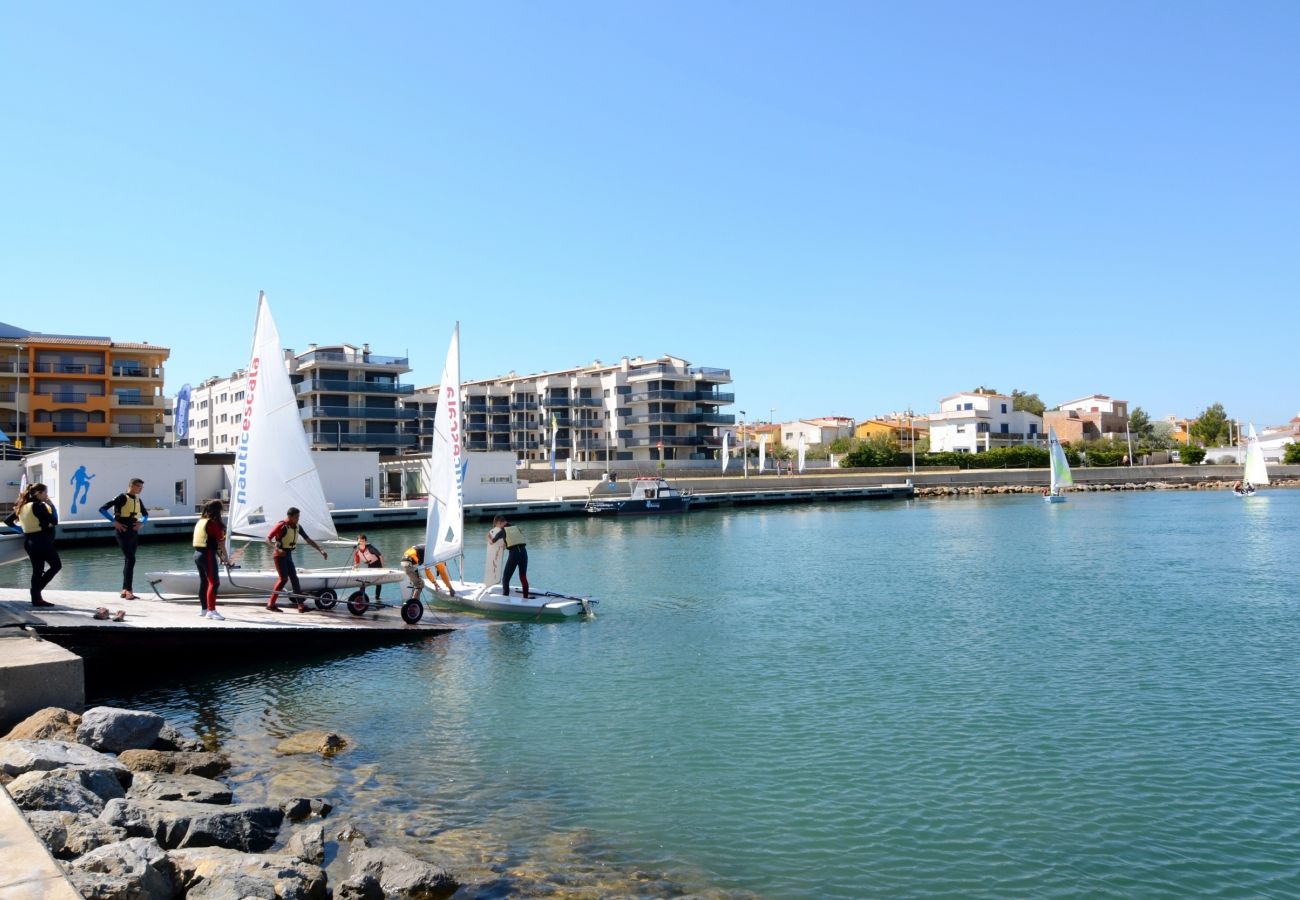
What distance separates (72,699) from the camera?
1240cm

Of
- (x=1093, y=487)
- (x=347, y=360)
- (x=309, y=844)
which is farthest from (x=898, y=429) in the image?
(x=309, y=844)

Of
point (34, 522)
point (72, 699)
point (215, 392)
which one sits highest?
point (215, 392)

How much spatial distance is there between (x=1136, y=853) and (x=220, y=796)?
9592mm

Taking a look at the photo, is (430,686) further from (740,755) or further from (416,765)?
(740,755)

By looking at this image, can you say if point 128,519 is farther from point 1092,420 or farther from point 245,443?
point 1092,420

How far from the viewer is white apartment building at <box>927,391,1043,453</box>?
131 meters

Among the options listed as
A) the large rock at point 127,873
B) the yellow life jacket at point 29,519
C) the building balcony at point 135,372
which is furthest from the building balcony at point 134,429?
the large rock at point 127,873

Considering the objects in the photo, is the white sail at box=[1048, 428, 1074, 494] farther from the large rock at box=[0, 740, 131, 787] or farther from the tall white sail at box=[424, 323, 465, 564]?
the large rock at box=[0, 740, 131, 787]

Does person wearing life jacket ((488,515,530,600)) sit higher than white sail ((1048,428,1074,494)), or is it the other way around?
white sail ((1048,428,1074,494))

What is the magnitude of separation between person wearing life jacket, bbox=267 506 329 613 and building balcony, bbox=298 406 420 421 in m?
69.2

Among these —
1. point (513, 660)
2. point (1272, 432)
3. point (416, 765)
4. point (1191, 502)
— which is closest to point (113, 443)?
point (513, 660)

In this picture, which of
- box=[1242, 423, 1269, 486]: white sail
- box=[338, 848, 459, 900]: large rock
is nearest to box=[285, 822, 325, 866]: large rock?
box=[338, 848, 459, 900]: large rock

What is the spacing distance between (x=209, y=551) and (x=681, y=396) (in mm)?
96513

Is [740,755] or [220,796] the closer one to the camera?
[220,796]
